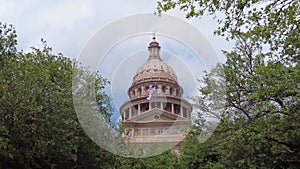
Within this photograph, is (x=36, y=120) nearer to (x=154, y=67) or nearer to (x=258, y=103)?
(x=258, y=103)

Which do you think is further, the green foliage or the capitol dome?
the capitol dome

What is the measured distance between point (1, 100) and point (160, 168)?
23.0 m

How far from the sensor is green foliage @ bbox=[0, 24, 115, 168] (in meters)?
15.9

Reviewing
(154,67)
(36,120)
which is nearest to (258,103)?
(36,120)

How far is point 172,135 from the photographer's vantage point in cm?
2964

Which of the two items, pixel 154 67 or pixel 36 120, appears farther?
pixel 154 67

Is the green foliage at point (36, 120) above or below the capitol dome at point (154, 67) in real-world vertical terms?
below

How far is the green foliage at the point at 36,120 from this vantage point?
15859 millimetres

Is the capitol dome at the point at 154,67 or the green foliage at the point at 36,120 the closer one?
the green foliage at the point at 36,120

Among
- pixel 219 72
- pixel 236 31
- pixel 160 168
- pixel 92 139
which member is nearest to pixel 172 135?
pixel 160 168

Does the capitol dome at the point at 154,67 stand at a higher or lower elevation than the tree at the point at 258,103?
higher

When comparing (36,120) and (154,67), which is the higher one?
(154,67)

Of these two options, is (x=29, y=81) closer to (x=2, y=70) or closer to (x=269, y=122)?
(x=2, y=70)

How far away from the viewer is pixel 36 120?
16.2 meters
